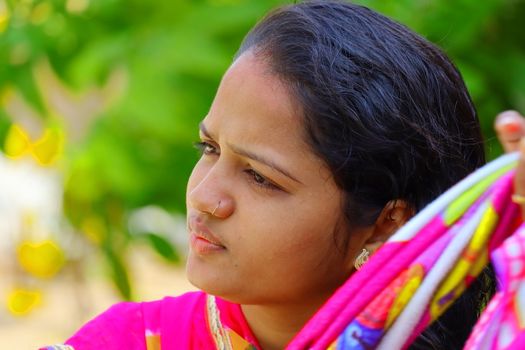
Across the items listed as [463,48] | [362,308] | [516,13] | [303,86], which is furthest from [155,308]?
[516,13]

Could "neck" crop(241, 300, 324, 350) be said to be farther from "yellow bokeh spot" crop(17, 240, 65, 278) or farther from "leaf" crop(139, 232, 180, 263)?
"yellow bokeh spot" crop(17, 240, 65, 278)

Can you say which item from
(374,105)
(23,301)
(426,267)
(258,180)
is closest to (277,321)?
(258,180)

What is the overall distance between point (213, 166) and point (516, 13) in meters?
1.76

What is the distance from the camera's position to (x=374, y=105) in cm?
175

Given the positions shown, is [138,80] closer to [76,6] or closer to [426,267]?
[76,6]

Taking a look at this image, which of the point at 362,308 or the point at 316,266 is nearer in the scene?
the point at 362,308

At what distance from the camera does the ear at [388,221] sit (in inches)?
71.9

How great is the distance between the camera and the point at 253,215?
1.71 meters

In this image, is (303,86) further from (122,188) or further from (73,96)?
(73,96)

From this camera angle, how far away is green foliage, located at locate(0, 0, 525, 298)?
9.60 ft

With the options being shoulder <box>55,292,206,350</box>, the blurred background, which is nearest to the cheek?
shoulder <box>55,292,206,350</box>

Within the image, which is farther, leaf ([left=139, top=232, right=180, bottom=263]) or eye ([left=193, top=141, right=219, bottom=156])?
leaf ([left=139, top=232, right=180, bottom=263])

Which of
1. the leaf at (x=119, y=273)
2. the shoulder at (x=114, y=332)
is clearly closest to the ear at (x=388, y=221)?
the shoulder at (x=114, y=332)

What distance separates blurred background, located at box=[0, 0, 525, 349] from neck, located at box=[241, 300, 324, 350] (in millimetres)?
1042
